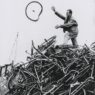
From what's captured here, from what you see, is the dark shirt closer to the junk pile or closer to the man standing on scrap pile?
the man standing on scrap pile

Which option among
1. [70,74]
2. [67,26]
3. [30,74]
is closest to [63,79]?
[70,74]

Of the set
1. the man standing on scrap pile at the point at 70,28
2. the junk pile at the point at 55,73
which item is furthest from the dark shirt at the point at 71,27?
the junk pile at the point at 55,73

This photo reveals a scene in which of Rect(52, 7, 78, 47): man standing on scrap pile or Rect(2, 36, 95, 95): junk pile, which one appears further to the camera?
Rect(52, 7, 78, 47): man standing on scrap pile

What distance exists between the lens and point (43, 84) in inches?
421

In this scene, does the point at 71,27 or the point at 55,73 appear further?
the point at 71,27

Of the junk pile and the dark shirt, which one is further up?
the dark shirt

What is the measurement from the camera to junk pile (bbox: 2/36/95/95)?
1023 centimetres

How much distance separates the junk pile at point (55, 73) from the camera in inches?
403

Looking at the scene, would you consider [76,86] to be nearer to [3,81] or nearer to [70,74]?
[70,74]

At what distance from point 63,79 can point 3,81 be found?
7.76 feet

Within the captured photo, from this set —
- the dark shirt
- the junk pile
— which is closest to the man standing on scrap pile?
the dark shirt

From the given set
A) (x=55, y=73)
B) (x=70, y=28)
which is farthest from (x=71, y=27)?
(x=55, y=73)

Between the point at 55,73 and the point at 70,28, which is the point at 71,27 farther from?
the point at 55,73

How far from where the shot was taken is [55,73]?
11055 mm
